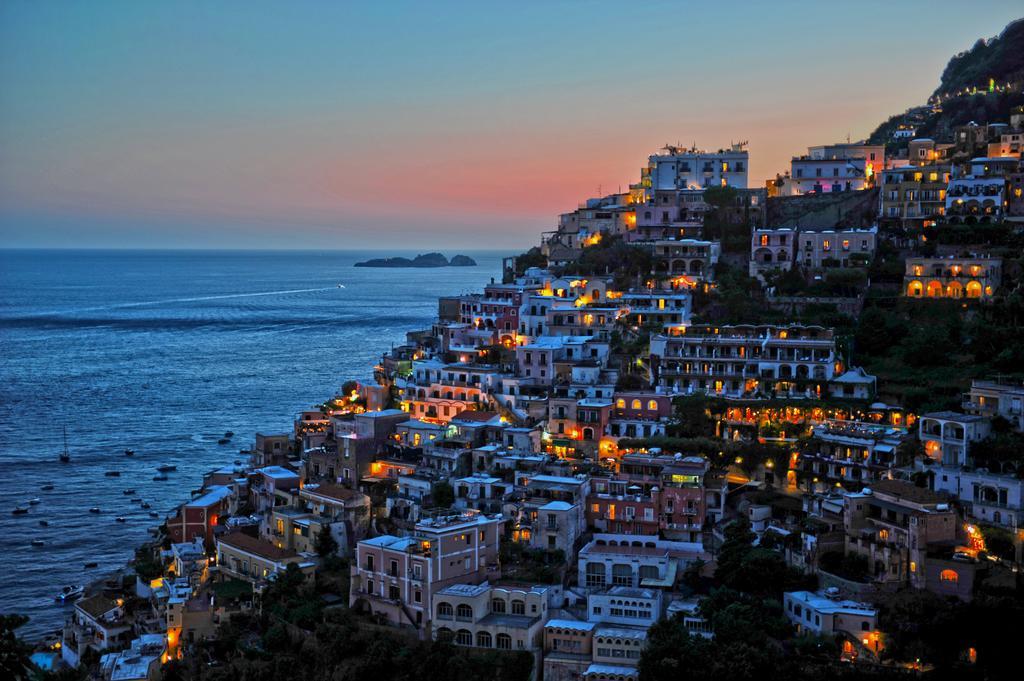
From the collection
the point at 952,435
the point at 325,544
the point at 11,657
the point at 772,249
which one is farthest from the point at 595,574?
the point at 772,249

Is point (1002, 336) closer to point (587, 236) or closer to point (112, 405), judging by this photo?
point (587, 236)

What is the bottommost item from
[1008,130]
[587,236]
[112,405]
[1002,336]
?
[112,405]

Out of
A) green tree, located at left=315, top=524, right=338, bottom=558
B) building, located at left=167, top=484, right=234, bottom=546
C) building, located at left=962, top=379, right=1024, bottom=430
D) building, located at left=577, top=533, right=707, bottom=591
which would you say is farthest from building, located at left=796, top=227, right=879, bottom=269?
building, located at left=167, top=484, right=234, bottom=546

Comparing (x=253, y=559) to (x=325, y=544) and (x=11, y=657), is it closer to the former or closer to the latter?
(x=325, y=544)

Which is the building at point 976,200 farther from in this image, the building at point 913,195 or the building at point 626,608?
the building at point 626,608

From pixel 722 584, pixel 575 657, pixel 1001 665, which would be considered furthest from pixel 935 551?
pixel 575 657

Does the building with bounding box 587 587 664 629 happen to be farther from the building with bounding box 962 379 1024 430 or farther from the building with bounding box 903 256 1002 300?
the building with bounding box 903 256 1002 300
